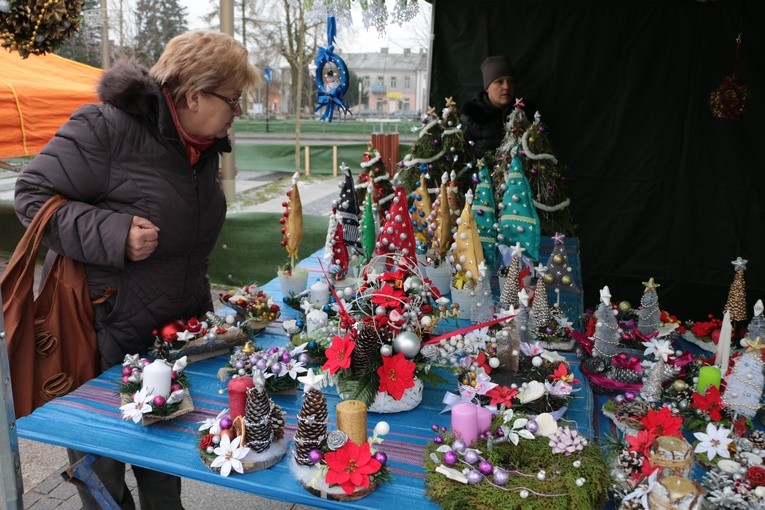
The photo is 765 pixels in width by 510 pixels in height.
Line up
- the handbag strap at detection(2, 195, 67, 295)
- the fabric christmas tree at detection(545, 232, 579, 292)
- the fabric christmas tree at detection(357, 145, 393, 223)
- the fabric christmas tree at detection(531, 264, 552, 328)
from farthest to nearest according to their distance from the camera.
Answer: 1. the fabric christmas tree at detection(357, 145, 393, 223)
2. the fabric christmas tree at detection(545, 232, 579, 292)
3. the fabric christmas tree at detection(531, 264, 552, 328)
4. the handbag strap at detection(2, 195, 67, 295)

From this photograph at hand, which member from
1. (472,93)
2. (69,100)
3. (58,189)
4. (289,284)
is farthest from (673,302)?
(69,100)

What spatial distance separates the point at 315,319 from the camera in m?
1.92

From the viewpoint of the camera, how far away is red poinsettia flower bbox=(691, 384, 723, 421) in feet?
5.25

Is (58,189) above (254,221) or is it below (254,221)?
above

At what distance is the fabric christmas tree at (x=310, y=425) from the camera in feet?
4.31

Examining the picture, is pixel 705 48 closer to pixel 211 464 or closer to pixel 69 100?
pixel 211 464

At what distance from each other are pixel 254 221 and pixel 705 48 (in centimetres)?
392

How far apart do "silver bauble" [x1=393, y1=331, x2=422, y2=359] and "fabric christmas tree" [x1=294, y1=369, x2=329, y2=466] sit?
0.28 metres

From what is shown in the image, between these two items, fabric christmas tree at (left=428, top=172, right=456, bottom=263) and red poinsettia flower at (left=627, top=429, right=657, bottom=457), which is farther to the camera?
fabric christmas tree at (left=428, top=172, right=456, bottom=263)

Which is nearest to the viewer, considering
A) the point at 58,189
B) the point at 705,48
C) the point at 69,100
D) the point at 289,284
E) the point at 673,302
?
the point at 58,189

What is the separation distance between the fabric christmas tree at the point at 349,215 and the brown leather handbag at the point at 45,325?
110 cm

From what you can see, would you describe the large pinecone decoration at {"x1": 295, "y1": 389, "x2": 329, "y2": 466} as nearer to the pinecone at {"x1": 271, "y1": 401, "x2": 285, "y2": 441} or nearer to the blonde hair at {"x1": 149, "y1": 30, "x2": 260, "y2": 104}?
the pinecone at {"x1": 271, "y1": 401, "x2": 285, "y2": 441}

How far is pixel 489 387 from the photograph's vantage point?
5.23 feet

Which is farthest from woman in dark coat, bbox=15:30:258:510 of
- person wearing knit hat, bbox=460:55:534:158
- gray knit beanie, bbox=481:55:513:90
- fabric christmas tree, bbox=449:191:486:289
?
gray knit beanie, bbox=481:55:513:90
